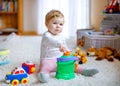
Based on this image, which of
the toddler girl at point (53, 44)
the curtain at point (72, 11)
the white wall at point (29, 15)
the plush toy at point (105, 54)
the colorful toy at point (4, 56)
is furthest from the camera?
the white wall at point (29, 15)

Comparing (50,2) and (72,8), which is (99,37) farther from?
(50,2)

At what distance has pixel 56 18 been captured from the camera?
141cm

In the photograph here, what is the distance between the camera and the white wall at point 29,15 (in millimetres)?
3586

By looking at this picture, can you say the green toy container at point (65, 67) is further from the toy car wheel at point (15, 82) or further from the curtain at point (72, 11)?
the curtain at point (72, 11)

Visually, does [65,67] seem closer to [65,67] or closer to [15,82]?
[65,67]

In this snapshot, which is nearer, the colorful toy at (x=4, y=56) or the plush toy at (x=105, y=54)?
the colorful toy at (x=4, y=56)

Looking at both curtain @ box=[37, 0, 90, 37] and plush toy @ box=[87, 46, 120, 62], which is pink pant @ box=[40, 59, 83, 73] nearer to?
plush toy @ box=[87, 46, 120, 62]

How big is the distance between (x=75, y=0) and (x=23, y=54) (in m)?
1.54

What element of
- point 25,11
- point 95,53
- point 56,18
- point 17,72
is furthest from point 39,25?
point 17,72

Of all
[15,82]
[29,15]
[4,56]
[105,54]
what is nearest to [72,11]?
[29,15]

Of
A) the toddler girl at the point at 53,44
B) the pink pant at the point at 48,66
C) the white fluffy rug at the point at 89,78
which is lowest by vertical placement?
the white fluffy rug at the point at 89,78

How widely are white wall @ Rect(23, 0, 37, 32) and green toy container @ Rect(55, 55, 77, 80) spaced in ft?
7.94

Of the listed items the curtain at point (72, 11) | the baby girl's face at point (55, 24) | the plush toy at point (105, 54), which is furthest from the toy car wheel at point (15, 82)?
the curtain at point (72, 11)

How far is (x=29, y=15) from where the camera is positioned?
3.61 metres
